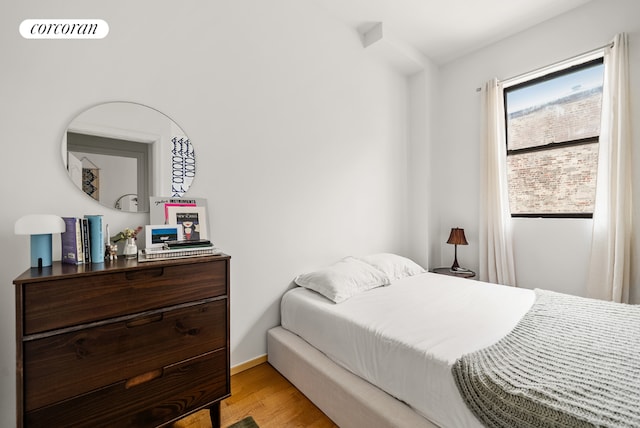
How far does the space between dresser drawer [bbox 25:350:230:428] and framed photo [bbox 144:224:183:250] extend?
65cm

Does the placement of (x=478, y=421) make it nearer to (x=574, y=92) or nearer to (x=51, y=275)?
(x=51, y=275)

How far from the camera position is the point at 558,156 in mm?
2770

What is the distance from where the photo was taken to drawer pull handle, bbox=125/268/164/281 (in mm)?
1261

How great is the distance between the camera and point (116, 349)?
1.22 meters

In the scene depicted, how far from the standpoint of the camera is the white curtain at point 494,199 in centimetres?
298

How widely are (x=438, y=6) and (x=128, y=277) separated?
10.6 ft

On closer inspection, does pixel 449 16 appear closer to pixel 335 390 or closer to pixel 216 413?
pixel 335 390

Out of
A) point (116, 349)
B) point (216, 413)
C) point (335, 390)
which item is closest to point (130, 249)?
point (116, 349)

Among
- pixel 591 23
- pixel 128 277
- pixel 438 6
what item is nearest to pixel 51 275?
pixel 128 277

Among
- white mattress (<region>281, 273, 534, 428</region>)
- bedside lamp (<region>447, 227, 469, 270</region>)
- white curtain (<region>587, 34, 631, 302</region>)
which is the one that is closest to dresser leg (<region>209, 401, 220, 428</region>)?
white mattress (<region>281, 273, 534, 428</region>)

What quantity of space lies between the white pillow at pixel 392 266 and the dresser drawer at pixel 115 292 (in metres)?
1.51

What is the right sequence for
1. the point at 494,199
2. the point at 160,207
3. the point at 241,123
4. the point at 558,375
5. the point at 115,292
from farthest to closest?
the point at 494,199
the point at 241,123
the point at 160,207
the point at 115,292
the point at 558,375

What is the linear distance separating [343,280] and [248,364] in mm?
949

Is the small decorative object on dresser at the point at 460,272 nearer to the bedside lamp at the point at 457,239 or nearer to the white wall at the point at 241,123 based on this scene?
the bedside lamp at the point at 457,239
